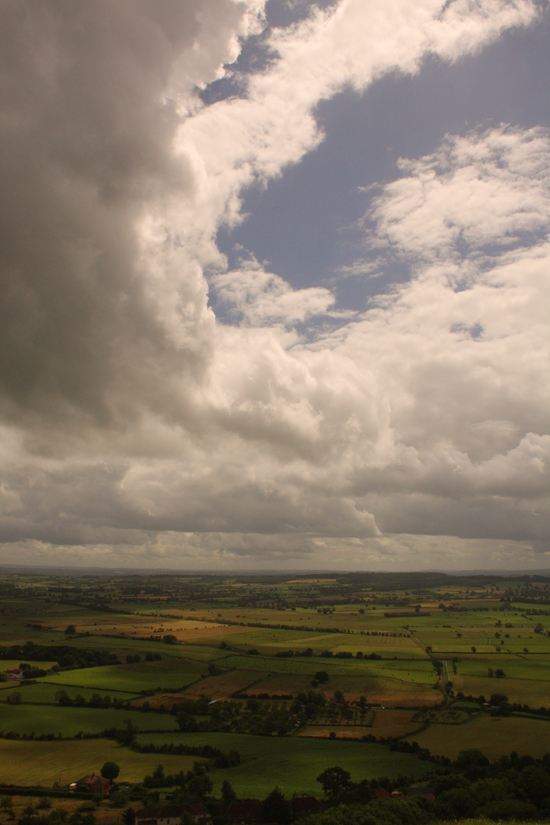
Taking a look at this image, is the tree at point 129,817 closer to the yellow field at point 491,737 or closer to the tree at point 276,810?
the tree at point 276,810

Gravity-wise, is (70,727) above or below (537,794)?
below

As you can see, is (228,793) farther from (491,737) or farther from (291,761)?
(491,737)

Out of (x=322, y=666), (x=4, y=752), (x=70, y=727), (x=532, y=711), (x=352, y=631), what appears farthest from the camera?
(x=352, y=631)

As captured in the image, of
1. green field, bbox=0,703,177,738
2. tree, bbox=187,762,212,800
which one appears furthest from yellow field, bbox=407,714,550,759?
green field, bbox=0,703,177,738

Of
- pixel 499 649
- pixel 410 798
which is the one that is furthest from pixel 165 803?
pixel 499 649

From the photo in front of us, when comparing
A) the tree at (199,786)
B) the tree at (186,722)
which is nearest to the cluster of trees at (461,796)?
the tree at (199,786)

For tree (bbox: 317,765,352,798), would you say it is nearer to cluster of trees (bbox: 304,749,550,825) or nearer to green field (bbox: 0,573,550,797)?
cluster of trees (bbox: 304,749,550,825)

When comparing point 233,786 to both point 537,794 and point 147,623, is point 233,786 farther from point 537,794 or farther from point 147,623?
point 147,623
